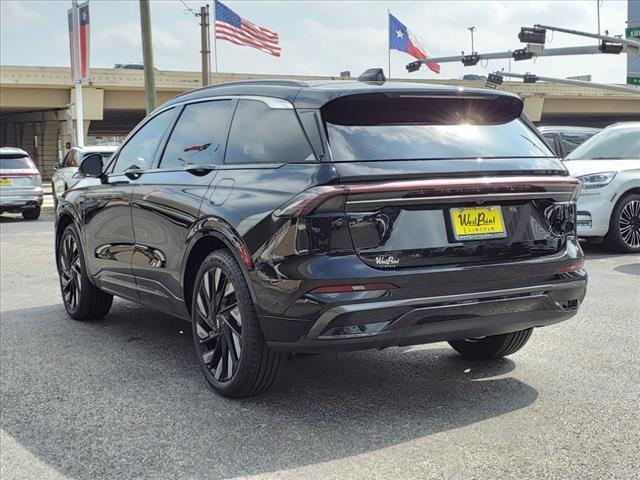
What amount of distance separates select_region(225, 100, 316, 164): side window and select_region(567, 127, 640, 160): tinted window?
796 cm

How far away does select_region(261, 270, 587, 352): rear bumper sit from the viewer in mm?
3812

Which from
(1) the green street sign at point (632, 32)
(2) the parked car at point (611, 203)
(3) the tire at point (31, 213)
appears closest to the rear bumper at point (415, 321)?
(2) the parked car at point (611, 203)

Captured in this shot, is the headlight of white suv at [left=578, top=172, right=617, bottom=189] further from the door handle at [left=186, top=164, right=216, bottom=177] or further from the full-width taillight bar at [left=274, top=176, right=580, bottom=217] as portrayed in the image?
the door handle at [left=186, top=164, right=216, bottom=177]

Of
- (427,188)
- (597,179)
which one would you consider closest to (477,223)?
(427,188)

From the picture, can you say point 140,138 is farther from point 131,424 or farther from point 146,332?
point 131,424

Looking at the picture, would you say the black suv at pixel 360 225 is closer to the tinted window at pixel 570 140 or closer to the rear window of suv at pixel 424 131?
the rear window of suv at pixel 424 131

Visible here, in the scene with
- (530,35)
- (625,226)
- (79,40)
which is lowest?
(625,226)

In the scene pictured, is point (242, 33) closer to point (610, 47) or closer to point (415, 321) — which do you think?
point (610, 47)

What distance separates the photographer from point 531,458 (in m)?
3.53

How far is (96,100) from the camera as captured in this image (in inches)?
1834

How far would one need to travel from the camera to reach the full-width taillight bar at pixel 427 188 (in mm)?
3779

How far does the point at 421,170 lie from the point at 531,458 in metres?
1.43

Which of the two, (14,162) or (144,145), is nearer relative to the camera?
(144,145)

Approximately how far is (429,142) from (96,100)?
45.1 m
